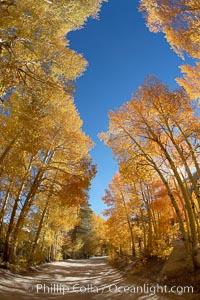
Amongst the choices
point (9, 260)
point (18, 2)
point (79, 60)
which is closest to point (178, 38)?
point (79, 60)

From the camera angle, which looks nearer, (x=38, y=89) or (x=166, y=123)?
(x=38, y=89)

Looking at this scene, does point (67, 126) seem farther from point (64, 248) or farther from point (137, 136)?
point (64, 248)

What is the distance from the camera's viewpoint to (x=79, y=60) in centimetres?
952

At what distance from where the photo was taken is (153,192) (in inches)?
736

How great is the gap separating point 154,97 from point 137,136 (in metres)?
1.86

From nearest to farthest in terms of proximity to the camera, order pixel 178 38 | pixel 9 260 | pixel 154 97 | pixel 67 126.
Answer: pixel 178 38
pixel 154 97
pixel 9 260
pixel 67 126

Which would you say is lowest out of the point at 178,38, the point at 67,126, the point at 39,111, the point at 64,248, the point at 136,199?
the point at 64,248

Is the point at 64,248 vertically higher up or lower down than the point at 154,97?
lower down

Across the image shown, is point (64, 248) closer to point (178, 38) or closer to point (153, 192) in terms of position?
point (153, 192)

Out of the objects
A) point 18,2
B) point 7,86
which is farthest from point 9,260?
point 18,2

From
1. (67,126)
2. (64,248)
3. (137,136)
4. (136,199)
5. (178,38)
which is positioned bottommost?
(64,248)

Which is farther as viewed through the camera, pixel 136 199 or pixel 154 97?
pixel 136 199

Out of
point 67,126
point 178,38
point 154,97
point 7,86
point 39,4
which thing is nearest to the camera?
point 7,86

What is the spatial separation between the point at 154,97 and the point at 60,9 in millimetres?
4875
